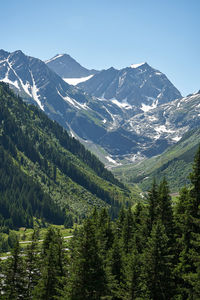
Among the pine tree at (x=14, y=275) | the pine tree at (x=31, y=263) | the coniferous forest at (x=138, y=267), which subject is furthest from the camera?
the pine tree at (x=31, y=263)

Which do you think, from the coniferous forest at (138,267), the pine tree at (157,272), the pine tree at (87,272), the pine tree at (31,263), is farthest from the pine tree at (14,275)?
the pine tree at (157,272)

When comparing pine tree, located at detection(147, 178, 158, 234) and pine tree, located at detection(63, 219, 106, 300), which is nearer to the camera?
pine tree, located at detection(63, 219, 106, 300)

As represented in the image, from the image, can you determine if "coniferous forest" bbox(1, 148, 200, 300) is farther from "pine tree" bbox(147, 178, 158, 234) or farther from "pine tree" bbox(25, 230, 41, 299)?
"pine tree" bbox(147, 178, 158, 234)

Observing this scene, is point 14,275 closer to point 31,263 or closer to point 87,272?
point 31,263

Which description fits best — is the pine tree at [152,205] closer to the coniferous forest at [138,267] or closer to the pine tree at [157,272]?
the coniferous forest at [138,267]

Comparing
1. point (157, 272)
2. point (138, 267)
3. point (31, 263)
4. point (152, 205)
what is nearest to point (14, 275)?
point (31, 263)

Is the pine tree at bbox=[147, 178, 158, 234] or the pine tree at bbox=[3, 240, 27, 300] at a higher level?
the pine tree at bbox=[147, 178, 158, 234]

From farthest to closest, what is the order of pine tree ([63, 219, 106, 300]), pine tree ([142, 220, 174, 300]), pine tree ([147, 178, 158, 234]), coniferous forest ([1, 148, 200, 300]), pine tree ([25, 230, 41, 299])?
pine tree ([147, 178, 158, 234])
pine tree ([25, 230, 41, 299])
pine tree ([142, 220, 174, 300])
coniferous forest ([1, 148, 200, 300])
pine tree ([63, 219, 106, 300])

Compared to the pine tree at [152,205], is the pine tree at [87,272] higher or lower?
lower

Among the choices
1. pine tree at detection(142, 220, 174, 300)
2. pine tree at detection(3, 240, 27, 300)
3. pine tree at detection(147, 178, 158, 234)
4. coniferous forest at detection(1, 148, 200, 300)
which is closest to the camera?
coniferous forest at detection(1, 148, 200, 300)

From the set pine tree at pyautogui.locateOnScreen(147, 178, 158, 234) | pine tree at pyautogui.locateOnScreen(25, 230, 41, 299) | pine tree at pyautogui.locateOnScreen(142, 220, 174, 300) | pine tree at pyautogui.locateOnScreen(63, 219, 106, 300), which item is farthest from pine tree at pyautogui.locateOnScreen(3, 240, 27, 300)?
pine tree at pyautogui.locateOnScreen(147, 178, 158, 234)

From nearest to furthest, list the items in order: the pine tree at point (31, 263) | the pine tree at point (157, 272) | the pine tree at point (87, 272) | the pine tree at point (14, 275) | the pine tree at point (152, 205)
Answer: the pine tree at point (87, 272) < the pine tree at point (157, 272) < the pine tree at point (14, 275) < the pine tree at point (31, 263) < the pine tree at point (152, 205)

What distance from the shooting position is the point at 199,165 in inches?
1652

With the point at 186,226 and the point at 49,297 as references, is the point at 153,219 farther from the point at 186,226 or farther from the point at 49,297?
the point at 49,297
